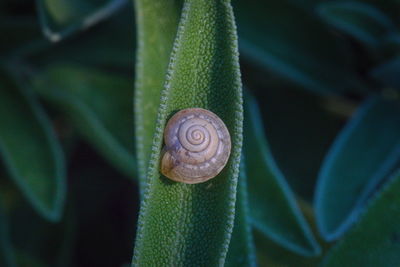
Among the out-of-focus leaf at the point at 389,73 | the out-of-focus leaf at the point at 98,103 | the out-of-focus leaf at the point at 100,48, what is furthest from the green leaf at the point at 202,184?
the out-of-focus leaf at the point at 100,48

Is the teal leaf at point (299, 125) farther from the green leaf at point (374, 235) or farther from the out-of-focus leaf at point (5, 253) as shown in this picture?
the out-of-focus leaf at point (5, 253)

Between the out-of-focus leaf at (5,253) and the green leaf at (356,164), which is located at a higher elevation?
the green leaf at (356,164)

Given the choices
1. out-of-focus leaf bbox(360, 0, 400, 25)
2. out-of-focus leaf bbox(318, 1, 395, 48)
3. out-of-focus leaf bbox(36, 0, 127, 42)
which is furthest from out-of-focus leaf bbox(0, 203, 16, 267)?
out-of-focus leaf bbox(360, 0, 400, 25)

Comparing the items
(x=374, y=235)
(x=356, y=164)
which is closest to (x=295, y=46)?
(x=356, y=164)

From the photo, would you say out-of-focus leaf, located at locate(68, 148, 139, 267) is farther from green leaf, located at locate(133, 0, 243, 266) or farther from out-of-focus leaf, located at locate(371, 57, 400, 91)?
green leaf, located at locate(133, 0, 243, 266)

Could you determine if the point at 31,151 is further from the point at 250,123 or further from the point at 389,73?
the point at 389,73

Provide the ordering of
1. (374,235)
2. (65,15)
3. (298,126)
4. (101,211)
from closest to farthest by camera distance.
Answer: (374,235) → (65,15) → (298,126) → (101,211)

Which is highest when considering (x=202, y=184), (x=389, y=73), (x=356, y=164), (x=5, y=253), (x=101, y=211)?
(x=202, y=184)
